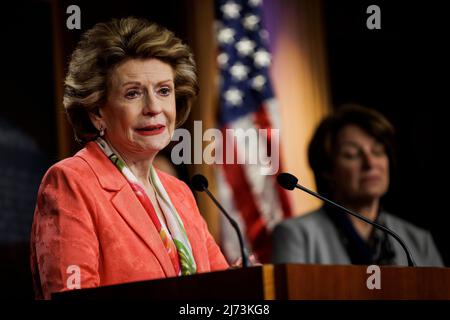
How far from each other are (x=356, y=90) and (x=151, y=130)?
348 cm

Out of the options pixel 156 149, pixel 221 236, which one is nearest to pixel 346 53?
pixel 221 236

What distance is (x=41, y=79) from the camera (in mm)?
3604

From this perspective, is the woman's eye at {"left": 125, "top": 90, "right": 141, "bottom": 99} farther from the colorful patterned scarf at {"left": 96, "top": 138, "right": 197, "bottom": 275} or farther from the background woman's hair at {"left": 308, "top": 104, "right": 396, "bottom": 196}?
the background woman's hair at {"left": 308, "top": 104, "right": 396, "bottom": 196}

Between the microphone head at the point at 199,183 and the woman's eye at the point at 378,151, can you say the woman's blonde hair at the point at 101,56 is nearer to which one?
the microphone head at the point at 199,183

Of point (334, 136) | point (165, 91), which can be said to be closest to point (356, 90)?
point (334, 136)

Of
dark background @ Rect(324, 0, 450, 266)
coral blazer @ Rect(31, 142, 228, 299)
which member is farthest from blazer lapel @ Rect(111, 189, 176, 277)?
dark background @ Rect(324, 0, 450, 266)

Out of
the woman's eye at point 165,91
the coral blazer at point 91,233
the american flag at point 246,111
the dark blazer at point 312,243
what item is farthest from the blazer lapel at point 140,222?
the american flag at point 246,111

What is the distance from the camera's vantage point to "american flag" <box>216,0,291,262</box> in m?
4.43

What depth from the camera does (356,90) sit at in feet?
17.2

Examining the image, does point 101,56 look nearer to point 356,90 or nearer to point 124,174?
point 124,174

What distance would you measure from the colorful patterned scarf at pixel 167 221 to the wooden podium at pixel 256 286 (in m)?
0.29

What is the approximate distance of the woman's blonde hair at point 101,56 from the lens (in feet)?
6.29

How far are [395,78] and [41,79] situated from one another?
2.34 m
